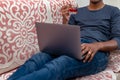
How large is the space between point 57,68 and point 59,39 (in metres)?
0.16

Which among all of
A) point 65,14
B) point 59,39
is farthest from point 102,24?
point 59,39

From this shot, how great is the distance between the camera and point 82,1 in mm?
1996

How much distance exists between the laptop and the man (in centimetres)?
4

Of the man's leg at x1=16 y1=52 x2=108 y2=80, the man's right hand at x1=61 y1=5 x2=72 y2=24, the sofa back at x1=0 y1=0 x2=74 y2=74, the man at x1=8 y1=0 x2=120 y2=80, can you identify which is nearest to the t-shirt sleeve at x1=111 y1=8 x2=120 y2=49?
the man at x1=8 y1=0 x2=120 y2=80

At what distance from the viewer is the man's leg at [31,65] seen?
104cm

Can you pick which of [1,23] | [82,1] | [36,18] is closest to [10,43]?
[1,23]

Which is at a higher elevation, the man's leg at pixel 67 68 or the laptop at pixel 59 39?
the laptop at pixel 59 39

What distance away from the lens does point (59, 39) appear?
1096mm

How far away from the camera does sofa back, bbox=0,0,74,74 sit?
4.09ft

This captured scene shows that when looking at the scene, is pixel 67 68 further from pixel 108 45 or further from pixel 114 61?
pixel 114 61

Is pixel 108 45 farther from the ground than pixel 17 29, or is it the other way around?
pixel 17 29

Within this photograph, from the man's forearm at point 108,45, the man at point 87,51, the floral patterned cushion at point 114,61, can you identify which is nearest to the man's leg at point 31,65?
the man at point 87,51

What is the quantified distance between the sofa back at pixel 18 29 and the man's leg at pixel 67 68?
0.34 metres

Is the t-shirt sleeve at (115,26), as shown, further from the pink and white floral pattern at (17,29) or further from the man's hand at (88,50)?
the pink and white floral pattern at (17,29)
